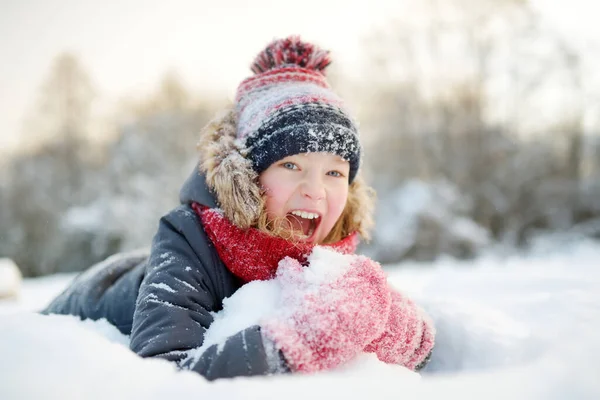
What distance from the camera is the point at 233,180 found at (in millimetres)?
1394

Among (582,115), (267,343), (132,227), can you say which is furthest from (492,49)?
(267,343)

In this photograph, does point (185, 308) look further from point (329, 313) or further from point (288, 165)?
point (288, 165)

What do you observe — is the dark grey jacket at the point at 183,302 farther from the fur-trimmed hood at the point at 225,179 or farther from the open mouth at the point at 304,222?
the open mouth at the point at 304,222

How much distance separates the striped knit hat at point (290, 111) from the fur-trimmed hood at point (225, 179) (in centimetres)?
4

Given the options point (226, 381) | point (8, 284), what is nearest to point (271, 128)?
point (226, 381)

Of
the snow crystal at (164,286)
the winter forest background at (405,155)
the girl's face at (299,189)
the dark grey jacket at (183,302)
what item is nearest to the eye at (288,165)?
the girl's face at (299,189)

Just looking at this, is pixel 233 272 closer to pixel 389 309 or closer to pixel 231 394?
pixel 389 309

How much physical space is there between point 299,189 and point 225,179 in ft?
0.78

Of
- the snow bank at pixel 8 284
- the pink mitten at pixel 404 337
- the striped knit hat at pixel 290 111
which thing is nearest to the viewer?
the pink mitten at pixel 404 337

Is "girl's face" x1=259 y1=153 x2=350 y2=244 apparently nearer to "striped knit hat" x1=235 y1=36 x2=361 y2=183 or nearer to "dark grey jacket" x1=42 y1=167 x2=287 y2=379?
"striped knit hat" x1=235 y1=36 x2=361 y2=183

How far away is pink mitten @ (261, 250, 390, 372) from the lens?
93cm

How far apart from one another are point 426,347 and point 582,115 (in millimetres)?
13486

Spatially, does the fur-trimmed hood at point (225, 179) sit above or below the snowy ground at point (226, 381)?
above

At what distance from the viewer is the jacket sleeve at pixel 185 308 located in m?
0.92
